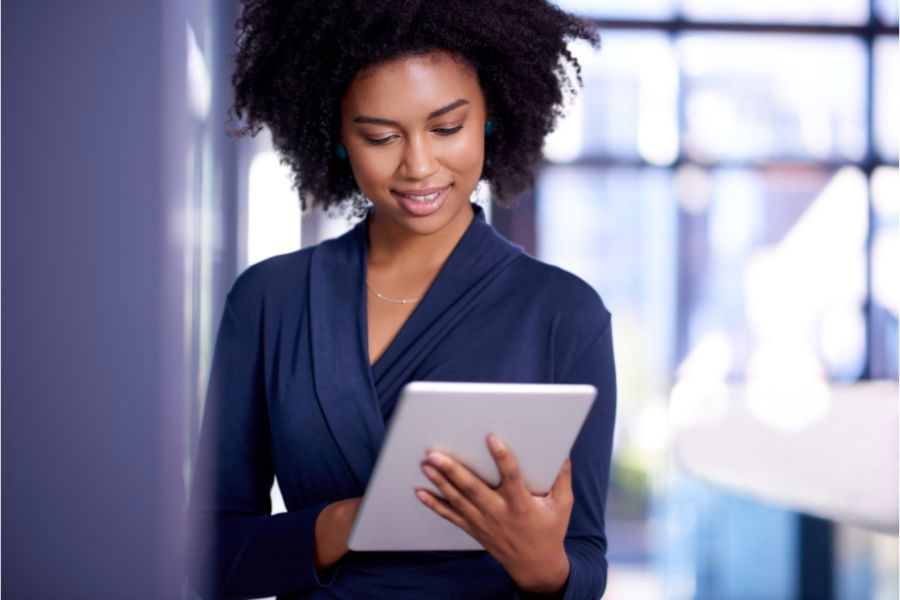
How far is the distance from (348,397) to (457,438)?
0.31 metres

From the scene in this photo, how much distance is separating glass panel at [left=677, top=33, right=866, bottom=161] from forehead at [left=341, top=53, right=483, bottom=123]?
3.86 metres

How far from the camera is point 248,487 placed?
1.31 meters

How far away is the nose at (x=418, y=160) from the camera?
47.5 inches

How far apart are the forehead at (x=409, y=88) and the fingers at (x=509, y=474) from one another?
1.43 ft

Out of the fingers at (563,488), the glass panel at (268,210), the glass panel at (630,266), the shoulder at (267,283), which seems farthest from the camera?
the glass panel at (630,266)

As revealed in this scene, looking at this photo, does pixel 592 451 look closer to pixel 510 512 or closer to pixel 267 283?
pixel 510 512

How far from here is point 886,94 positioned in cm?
495

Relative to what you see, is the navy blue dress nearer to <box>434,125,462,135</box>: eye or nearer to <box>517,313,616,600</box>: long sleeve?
<box>517,313,616,600</box>: long sleeve

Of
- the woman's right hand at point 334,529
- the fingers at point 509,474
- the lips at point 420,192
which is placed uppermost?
the lips at point 420,192

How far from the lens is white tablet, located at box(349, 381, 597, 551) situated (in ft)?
3.05

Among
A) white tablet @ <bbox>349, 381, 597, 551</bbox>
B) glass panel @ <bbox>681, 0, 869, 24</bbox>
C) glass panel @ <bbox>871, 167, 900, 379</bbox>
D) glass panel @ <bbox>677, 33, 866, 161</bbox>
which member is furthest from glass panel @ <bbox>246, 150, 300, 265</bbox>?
glass panel @ <bbox>871, 167, 900, 379</bbox>

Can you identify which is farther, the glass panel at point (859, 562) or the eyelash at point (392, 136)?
the glass panel at point (859, 562)

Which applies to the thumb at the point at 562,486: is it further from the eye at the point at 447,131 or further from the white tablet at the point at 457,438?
the eye at the point at 447,131

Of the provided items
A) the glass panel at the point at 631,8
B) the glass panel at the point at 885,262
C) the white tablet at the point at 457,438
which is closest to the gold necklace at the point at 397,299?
the white tablet at the point at 457,438
